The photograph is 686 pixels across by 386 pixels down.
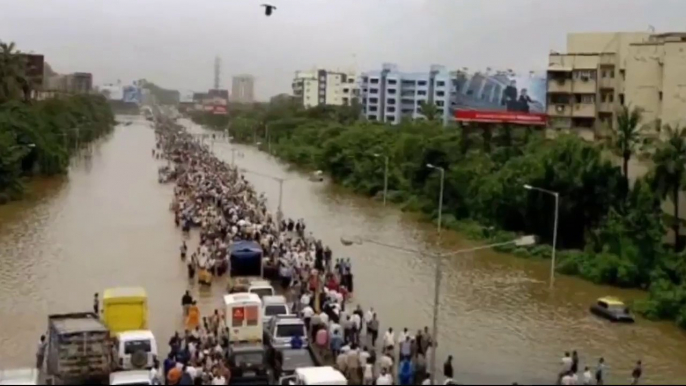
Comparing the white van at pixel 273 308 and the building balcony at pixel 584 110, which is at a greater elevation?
the building balcony at pixel 584 110

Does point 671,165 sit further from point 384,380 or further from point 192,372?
point 192,372

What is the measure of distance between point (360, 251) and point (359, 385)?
1966cm

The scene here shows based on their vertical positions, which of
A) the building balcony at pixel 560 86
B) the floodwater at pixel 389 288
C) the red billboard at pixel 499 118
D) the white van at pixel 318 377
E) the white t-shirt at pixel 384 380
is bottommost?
the floodwater at pixel 389 288

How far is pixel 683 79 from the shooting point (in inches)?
1655

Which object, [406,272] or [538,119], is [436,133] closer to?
[538,119]

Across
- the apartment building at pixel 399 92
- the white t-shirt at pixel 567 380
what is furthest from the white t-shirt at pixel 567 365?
the apartment building at pixel 399 92

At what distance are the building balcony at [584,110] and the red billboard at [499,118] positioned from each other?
207 cm

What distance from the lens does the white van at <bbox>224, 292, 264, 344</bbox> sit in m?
20.0

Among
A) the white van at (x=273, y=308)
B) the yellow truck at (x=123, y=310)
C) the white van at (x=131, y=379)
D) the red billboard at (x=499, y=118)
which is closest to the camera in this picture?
the white van at (x=131, y=379)

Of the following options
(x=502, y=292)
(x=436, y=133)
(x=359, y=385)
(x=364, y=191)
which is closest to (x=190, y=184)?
(x=364, y=191)

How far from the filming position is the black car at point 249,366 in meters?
17.5

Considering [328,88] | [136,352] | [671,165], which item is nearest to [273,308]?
[136,352]

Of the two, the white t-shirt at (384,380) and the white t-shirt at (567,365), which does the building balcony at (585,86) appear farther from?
the white t-shirt at (384,380)

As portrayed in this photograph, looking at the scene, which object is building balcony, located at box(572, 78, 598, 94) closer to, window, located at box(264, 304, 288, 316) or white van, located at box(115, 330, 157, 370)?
window, located at box(264, 304, 288, 316)
